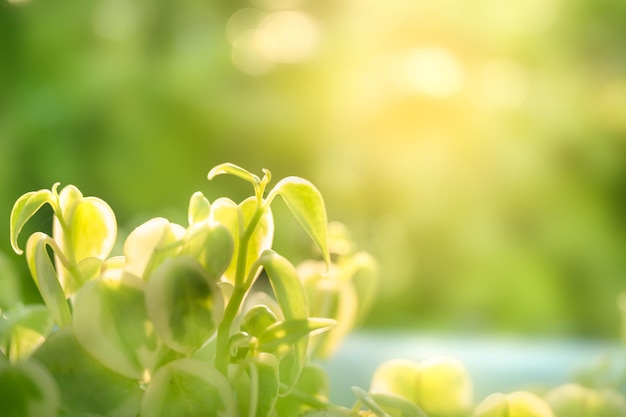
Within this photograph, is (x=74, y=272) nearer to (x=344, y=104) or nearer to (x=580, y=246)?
(x=344, y=104)

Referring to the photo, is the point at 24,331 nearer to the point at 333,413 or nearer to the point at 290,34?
the point at 333,413

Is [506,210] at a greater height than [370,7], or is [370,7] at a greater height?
[370,7]

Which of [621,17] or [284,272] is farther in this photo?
[621,17]

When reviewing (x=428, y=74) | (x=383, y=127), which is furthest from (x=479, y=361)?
(x=428, y=74)

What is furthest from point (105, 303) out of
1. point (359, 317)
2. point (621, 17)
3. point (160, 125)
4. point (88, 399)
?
point (621, 17)

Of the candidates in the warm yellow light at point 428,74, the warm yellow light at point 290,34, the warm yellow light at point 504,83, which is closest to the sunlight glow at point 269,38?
the warm yellow light at point 290,34

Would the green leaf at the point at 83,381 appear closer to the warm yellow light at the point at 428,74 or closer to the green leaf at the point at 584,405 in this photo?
the green leaf at the point at 584,405

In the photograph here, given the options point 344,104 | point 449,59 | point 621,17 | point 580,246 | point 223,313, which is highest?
point 621,17
